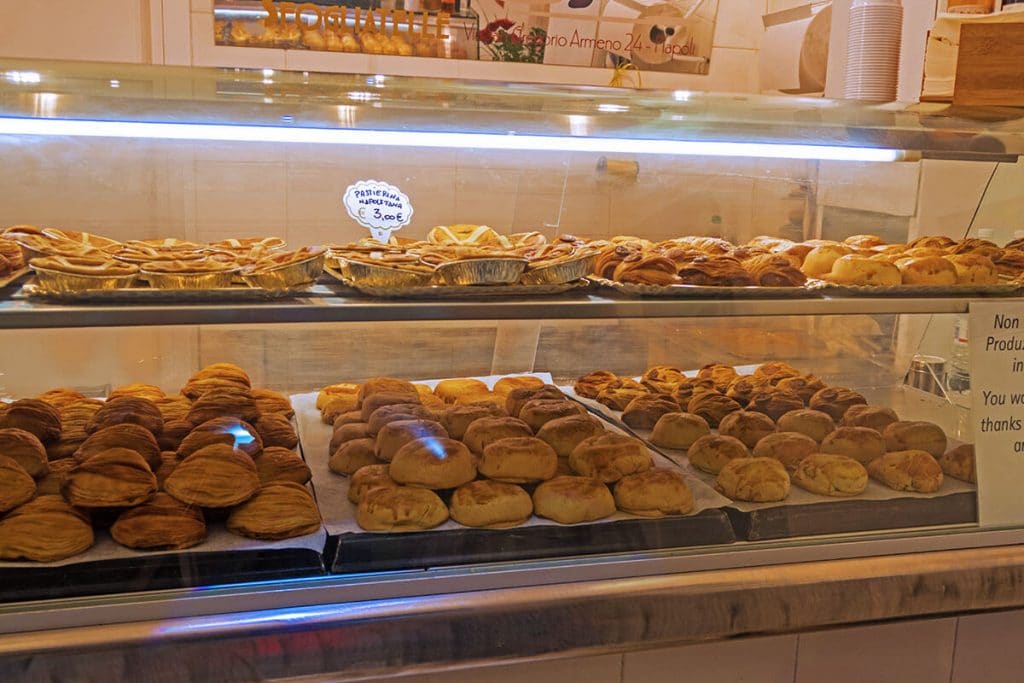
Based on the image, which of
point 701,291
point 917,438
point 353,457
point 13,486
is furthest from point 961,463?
point 13,486

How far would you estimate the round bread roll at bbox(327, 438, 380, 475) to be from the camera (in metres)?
1.90

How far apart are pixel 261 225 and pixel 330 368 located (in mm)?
394

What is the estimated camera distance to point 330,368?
85.0 inches

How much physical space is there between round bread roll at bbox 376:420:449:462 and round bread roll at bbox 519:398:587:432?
0.22 meters

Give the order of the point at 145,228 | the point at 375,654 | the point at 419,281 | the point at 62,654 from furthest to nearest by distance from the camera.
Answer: the point at 145,228 → the point at 419,281 → the point at 375,654 → the point at 62,654

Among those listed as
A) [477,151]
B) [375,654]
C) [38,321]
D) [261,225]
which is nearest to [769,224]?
[477,151]

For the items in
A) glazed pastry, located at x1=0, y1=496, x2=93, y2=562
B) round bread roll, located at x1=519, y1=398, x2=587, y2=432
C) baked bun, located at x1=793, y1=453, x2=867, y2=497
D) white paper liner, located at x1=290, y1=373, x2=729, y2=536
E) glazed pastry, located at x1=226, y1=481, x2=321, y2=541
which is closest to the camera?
glazed pastry, located at x1=0, y1=496, x2=93, y2=562

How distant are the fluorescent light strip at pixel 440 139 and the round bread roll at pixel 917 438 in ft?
2.08

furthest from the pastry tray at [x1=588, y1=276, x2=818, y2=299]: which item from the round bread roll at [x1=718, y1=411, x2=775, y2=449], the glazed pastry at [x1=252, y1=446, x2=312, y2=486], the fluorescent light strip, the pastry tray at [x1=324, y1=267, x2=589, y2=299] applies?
the glazed pastry at [x1=252, y1=446, x2=312, y2=486]

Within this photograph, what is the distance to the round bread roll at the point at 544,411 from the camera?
80.5 inches

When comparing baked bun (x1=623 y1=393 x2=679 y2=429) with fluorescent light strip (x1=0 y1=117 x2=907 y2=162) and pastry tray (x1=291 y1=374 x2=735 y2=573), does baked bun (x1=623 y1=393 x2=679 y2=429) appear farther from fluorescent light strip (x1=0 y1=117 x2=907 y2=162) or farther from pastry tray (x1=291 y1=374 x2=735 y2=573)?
fluorescent light strip (x1=0 y1=117 x2=907 y2=162)

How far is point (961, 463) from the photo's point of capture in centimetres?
203

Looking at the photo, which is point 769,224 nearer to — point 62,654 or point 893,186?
point 893,186

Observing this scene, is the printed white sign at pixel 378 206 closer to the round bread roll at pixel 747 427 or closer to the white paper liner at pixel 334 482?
the white paper liner at pixel 334 482
